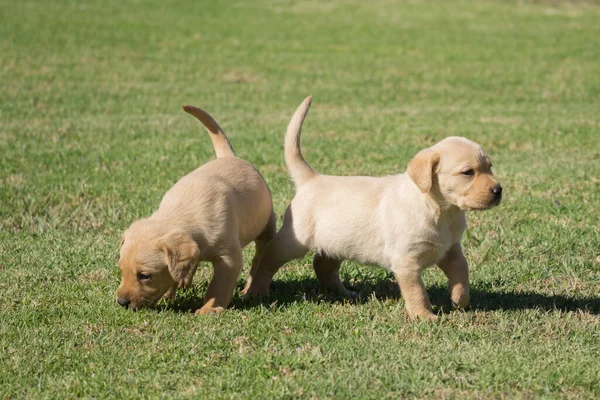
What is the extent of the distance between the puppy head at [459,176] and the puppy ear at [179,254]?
4.21 feet

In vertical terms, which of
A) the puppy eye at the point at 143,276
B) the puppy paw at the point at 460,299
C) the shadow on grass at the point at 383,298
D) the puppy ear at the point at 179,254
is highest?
the puppy ear at the point at 179,254

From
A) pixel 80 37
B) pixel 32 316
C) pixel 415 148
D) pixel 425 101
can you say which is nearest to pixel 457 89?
pixel 425 101

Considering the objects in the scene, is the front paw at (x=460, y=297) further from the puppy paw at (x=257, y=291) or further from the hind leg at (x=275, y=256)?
the puppy paw at (x=257, y=291)

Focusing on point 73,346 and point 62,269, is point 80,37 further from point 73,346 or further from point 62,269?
point 73,346

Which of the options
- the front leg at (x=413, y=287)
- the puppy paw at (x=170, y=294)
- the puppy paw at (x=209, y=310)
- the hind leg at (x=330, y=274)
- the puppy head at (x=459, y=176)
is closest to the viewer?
the puppy head at (x=459, y=176)

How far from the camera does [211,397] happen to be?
3773mm

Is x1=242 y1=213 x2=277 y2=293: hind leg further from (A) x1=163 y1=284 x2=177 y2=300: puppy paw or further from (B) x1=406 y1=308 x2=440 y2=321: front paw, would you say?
(B) x1=406 y1=308 x2=440 y2=321: front paw

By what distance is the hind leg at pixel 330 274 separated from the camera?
5.43 metres

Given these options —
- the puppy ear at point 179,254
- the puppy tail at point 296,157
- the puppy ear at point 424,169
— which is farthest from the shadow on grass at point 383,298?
the puppy ear at point 424,169

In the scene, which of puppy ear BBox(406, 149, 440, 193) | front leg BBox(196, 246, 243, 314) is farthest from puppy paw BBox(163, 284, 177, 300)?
puppy ear BBox(406, 149, 440, 193)

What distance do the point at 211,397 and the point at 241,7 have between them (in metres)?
24.0

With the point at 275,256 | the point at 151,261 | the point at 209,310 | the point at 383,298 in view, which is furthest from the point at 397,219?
the point at 151,261

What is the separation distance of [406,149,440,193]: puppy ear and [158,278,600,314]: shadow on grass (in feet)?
2.85

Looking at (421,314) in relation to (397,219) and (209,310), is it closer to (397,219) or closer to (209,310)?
(397,219)
